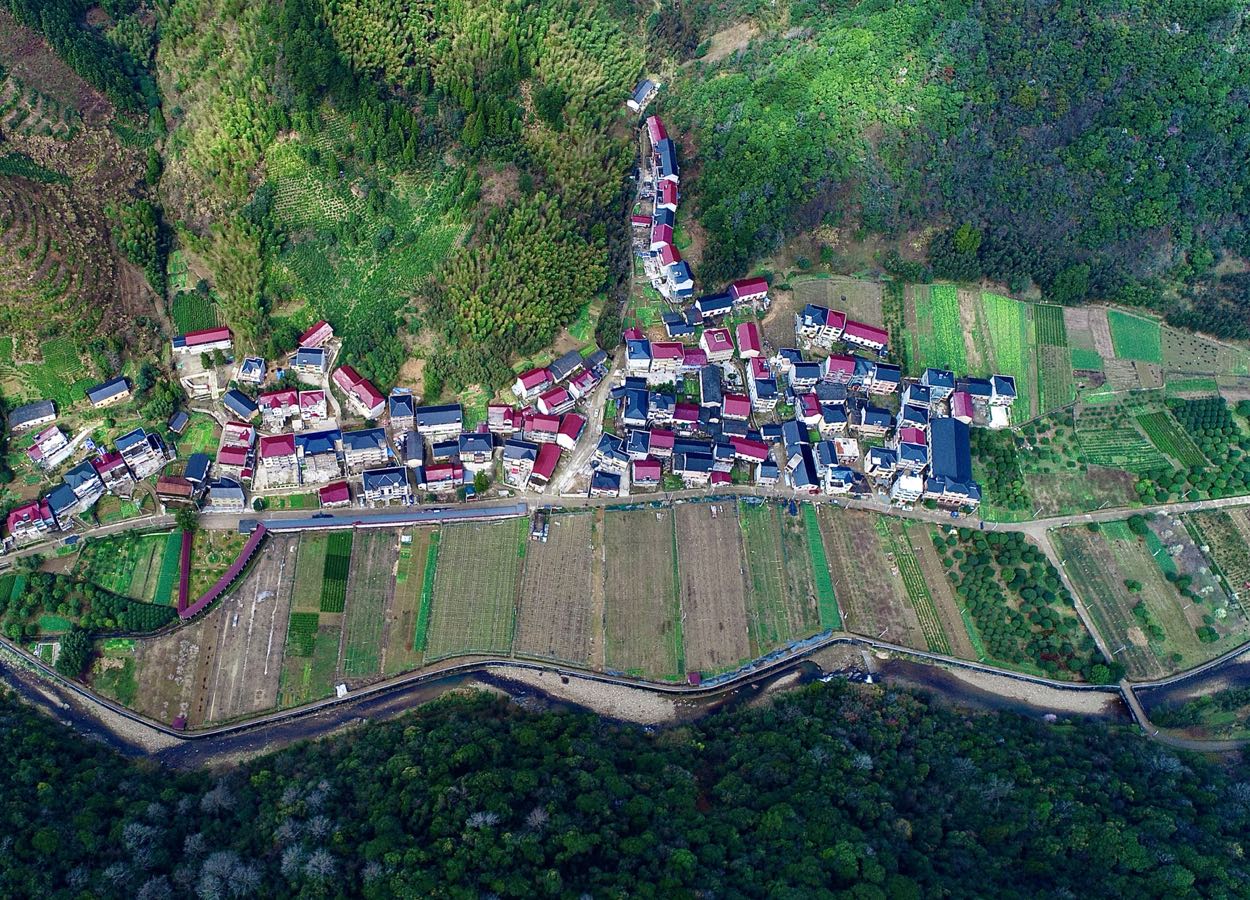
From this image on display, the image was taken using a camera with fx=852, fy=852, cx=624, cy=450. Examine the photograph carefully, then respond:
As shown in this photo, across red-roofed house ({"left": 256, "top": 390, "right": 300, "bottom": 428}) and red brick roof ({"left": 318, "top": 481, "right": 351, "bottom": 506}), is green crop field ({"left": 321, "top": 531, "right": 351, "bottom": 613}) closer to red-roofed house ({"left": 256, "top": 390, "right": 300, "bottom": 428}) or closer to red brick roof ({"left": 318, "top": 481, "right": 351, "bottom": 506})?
red brick roof ({"left": 318, "top": 481, "right": 351, "bottom": 506})

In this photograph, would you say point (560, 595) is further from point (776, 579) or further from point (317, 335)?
point (317, 335)

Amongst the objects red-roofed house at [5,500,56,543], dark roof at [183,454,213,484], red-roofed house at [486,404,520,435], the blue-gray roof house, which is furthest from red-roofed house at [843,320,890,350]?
red-roofed house at [5,500,56,543]

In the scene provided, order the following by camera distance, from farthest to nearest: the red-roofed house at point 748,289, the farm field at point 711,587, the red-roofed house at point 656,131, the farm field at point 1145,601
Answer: the red-roofed house at point 656,131 < the red-roofed house at point 748,289 < the farm field at point 1145,601 < the farm field at point 711,587

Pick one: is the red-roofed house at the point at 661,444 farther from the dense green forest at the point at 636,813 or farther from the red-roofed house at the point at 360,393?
the red-roofed house at the point at 360,393

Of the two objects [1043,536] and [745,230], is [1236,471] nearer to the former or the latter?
[1043,536]

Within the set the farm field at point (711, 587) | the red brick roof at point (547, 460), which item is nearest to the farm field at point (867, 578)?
the farm field at point (711, 587)

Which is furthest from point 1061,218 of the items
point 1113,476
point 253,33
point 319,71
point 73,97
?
point 73,97

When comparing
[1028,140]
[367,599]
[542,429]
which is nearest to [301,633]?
[367,599]
